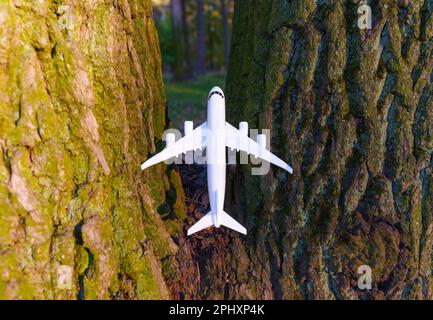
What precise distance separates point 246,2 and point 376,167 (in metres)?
2.22

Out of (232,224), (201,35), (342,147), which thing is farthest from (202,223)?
(201,35)

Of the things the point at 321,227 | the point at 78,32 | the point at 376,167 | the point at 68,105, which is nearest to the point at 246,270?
the point at 321,227

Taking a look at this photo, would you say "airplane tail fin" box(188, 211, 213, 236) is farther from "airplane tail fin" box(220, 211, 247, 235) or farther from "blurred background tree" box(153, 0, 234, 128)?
"blurred background tree" box(153, 0, 234, 128)

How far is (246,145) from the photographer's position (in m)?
3.84

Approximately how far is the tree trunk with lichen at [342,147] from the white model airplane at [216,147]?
238 millimetres

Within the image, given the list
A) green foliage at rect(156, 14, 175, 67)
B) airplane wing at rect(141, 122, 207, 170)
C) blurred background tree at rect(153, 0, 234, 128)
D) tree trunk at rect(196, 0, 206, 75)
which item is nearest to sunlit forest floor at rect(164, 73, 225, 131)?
blurred background tree at rect(153, 0, 234, 128)

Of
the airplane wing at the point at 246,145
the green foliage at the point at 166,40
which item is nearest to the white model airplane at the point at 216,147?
the airplane wing at the point at 246,145

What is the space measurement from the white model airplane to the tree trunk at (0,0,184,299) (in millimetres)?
410

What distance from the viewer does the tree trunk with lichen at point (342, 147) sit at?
359 cm

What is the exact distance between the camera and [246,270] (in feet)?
13.6

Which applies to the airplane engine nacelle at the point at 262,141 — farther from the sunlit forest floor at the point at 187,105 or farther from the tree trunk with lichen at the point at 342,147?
the sunlit forest floor at the point at 187,105

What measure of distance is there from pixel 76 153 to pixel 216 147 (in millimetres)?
1272

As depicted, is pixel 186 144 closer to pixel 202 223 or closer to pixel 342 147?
pixel 202 223

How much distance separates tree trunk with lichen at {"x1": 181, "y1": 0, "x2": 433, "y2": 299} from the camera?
3588 mm
